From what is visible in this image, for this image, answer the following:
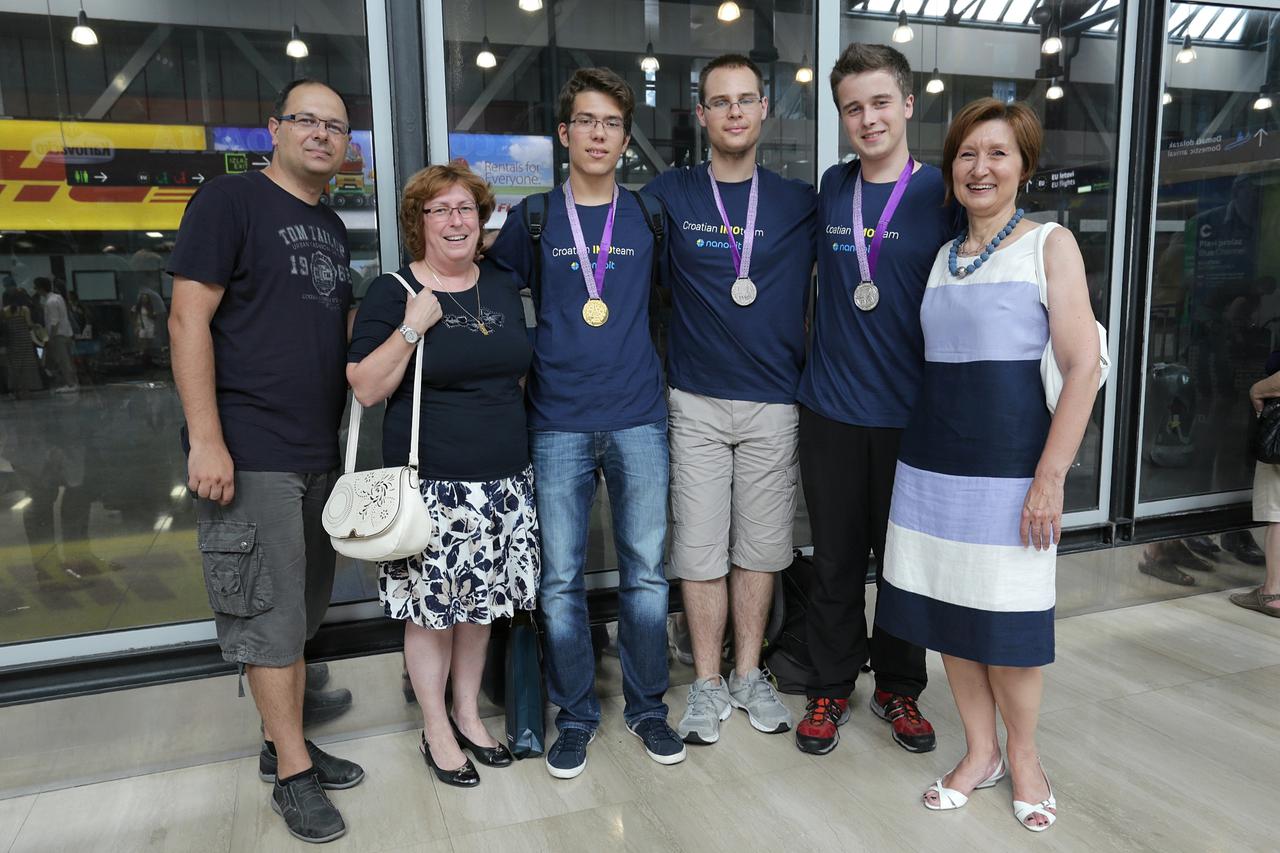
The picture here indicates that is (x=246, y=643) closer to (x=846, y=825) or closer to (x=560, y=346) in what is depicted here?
(x=560, y=346)

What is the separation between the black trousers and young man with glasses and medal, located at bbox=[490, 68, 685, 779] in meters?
0.47

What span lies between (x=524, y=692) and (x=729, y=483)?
0.89m

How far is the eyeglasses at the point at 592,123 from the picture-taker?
2.41m

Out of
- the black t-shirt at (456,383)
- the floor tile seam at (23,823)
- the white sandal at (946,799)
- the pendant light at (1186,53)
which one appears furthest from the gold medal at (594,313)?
the pendant light at (1186,53)

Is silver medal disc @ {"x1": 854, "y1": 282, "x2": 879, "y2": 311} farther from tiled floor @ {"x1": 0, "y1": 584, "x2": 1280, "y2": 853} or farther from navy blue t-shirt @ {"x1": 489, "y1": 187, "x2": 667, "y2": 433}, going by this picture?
tiled floor @ {"x1": 0, "y1": 584, "x2": 1280, "y2": 853}

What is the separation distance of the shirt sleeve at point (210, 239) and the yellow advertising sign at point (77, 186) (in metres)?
0.94

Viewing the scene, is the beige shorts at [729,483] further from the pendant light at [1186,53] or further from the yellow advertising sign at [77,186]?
the pendant light at [1186,53]

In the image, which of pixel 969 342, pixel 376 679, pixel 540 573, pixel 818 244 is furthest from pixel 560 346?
pixel 376 679

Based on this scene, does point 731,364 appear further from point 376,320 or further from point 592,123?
point 376,320

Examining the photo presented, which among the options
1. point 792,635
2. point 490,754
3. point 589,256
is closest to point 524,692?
point 490,754

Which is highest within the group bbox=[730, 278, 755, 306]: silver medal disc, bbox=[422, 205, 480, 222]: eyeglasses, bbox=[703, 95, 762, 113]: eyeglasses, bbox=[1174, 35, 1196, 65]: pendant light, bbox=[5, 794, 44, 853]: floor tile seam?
bbox=[1174, 35, 1196, 65]: pendant light

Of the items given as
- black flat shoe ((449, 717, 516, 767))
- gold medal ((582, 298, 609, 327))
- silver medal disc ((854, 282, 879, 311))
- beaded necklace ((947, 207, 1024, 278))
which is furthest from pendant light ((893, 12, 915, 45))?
black flat shoe ((449, 717, 516, 767))

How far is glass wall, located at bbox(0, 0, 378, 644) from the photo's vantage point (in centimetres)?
274

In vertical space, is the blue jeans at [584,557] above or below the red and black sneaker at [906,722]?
above
